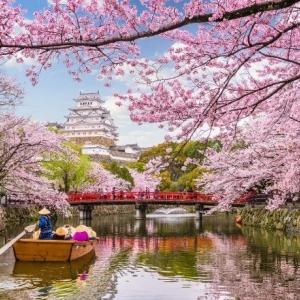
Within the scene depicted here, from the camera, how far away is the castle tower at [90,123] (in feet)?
266

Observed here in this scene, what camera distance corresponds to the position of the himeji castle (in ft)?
261

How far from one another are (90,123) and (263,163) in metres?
62.2

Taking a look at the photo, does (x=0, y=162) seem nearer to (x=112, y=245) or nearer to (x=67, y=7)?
(x=112, y=245)

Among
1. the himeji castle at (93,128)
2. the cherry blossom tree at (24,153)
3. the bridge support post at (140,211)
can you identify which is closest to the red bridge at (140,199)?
the bridge support post at (140,211)

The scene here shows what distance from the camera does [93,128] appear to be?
81312 millimetres

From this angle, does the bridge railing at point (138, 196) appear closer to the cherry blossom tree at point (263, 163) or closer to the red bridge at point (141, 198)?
the red bridge at point (141, 198)

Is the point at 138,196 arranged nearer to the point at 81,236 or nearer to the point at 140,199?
the point at 140,199

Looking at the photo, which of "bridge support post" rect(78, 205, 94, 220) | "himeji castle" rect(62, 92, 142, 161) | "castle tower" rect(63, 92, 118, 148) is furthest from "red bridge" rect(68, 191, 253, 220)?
"castle tower" rect(63, 92, 118, 148)

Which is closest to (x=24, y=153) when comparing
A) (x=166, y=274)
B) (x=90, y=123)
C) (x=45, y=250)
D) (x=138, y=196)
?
(x=45, y=250)

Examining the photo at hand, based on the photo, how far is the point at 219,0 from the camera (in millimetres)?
5445

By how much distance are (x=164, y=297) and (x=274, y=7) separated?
6.62 m

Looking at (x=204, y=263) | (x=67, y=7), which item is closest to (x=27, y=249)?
(x=204, y=263)

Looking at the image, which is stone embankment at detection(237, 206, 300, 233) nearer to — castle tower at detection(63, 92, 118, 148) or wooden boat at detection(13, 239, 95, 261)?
wooden boat at detection(13, 239, 95, 261)

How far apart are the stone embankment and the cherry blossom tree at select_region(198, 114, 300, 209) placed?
46.2 inches
